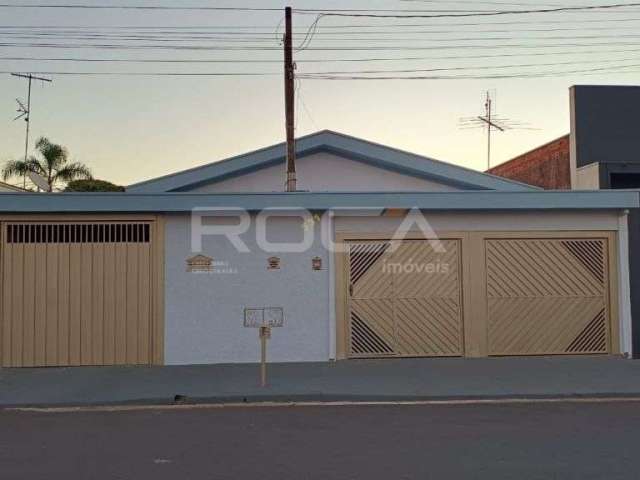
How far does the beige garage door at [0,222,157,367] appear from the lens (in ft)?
39.5

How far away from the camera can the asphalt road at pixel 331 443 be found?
6191 mm

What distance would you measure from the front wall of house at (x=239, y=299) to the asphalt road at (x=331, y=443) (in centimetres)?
318

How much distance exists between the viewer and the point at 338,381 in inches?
417

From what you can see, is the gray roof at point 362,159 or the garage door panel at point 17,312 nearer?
the garage door panel at point 17,312

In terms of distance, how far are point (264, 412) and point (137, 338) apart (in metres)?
4.05

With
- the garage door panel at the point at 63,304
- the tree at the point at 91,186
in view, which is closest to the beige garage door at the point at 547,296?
the garage door panel at the point at 63,304

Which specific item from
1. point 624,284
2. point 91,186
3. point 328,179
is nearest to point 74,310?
point 328,179

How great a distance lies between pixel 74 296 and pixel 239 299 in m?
2.78

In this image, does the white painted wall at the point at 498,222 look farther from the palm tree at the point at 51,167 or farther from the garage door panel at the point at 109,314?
the palm tree at the point at 51,167

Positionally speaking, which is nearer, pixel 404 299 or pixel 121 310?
pixel 121 310

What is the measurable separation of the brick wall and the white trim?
9.39 m

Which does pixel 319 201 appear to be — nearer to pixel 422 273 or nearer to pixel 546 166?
pixel 422 273

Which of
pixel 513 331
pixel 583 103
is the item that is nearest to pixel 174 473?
pixel 513 331

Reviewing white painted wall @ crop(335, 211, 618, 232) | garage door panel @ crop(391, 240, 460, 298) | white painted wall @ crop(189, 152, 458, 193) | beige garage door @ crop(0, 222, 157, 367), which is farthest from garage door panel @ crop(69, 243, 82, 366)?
garage door panel @ crop(391, 240, 460, 298)
